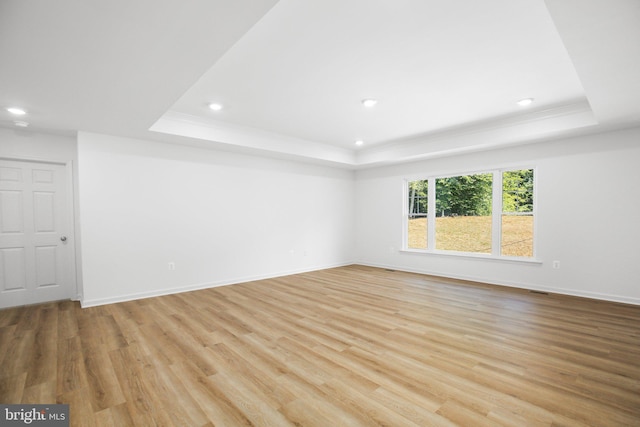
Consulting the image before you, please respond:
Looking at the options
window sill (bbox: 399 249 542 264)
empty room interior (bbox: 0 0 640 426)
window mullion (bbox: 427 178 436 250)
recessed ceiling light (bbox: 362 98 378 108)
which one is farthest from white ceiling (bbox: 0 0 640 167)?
window sill (bbox: 399 249 542 264)

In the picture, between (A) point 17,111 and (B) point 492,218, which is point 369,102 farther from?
(A) point 17,111

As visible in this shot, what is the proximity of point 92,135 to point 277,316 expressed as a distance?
3569 millimetres

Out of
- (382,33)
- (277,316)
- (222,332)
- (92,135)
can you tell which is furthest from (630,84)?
(92,135)

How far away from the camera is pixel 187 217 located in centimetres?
489

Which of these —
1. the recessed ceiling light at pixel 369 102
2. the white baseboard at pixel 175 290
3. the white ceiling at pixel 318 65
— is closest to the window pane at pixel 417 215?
the white ceiling at pixel 318 65

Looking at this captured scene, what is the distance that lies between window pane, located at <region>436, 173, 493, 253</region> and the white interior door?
651 centimetres

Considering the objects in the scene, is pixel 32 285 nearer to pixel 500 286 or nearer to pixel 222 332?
pixel 222 332

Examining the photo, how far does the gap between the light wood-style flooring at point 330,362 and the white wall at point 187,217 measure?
1.98 ft

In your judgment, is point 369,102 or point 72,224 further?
point 72,224

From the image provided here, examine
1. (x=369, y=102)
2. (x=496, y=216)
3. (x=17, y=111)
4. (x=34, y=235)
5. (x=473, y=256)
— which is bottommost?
(x=473, y=256)

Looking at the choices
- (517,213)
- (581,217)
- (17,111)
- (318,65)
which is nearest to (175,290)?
(17,111)

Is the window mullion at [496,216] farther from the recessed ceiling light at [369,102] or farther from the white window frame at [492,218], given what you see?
the recessed ceiling light at [369,102]

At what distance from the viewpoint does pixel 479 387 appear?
2.05 meters

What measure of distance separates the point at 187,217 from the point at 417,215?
4.63 meters
